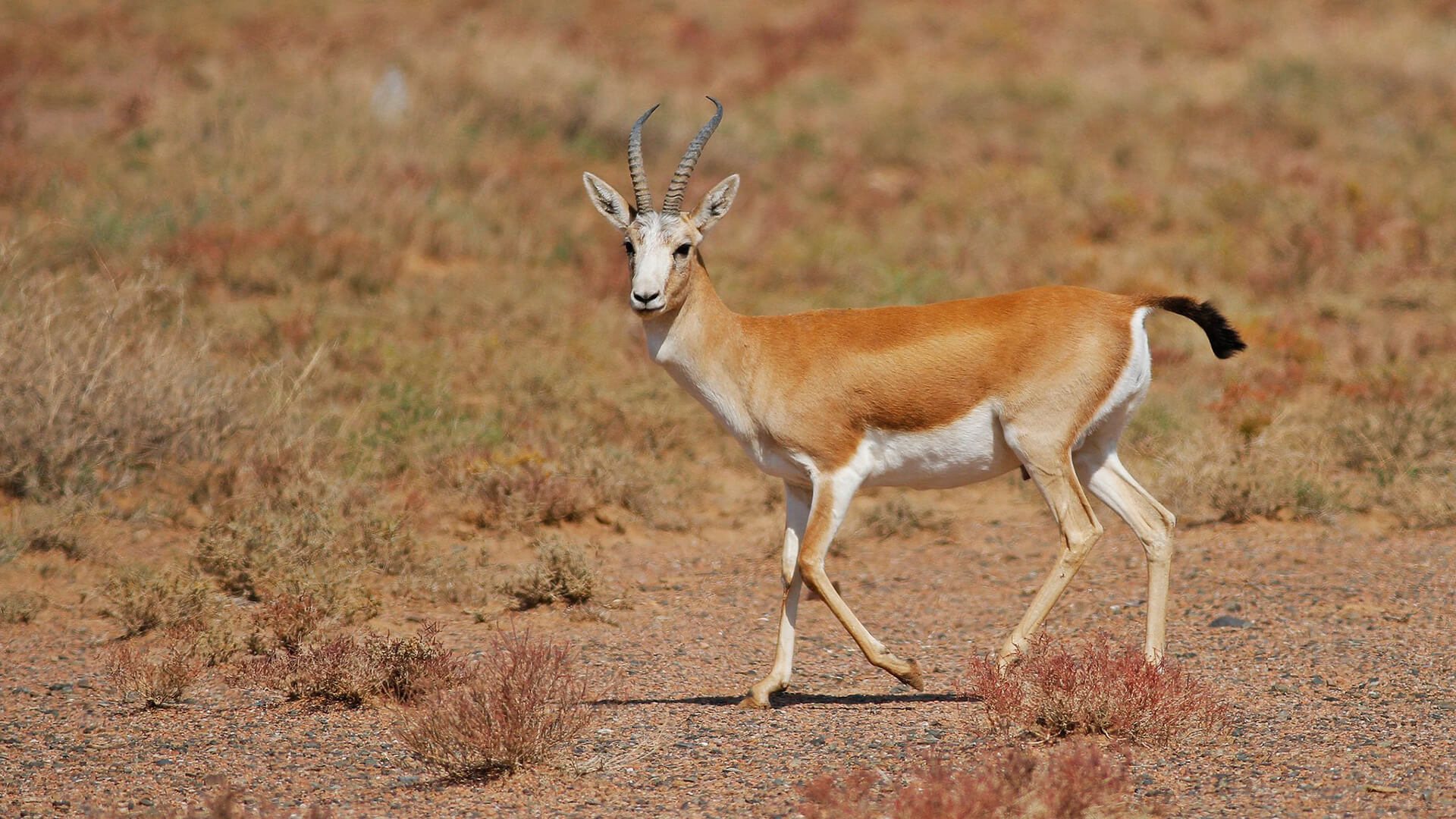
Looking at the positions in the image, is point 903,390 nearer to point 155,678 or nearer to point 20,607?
point 155,678

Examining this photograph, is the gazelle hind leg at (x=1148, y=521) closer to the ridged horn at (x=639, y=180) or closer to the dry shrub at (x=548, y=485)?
the ridged horn at (x=639, y=180)

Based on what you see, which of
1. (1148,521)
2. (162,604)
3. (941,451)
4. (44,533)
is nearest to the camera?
(941,451)

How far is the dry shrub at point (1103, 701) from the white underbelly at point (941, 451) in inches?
58.8

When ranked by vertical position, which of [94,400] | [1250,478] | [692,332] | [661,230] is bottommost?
[1250,478]

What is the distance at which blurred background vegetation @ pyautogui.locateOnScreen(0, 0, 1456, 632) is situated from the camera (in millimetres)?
11633

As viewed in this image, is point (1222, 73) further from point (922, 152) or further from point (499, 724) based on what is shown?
point (499, 724)

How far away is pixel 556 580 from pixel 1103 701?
4549 mm

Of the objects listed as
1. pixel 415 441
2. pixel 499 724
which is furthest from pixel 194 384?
pixel 499 724

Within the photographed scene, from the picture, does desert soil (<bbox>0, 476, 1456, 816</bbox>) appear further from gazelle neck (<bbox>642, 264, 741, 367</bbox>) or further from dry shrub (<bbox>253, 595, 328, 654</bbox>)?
gazelle neck (<bbox>642, 264, 741, 367</bbox>)

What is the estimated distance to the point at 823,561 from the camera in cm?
768

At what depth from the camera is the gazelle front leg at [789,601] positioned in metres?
7.76

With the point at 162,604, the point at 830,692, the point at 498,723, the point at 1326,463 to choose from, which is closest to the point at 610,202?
the point at 830,692

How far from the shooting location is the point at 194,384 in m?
12.0

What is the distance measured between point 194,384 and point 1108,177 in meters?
14.2
